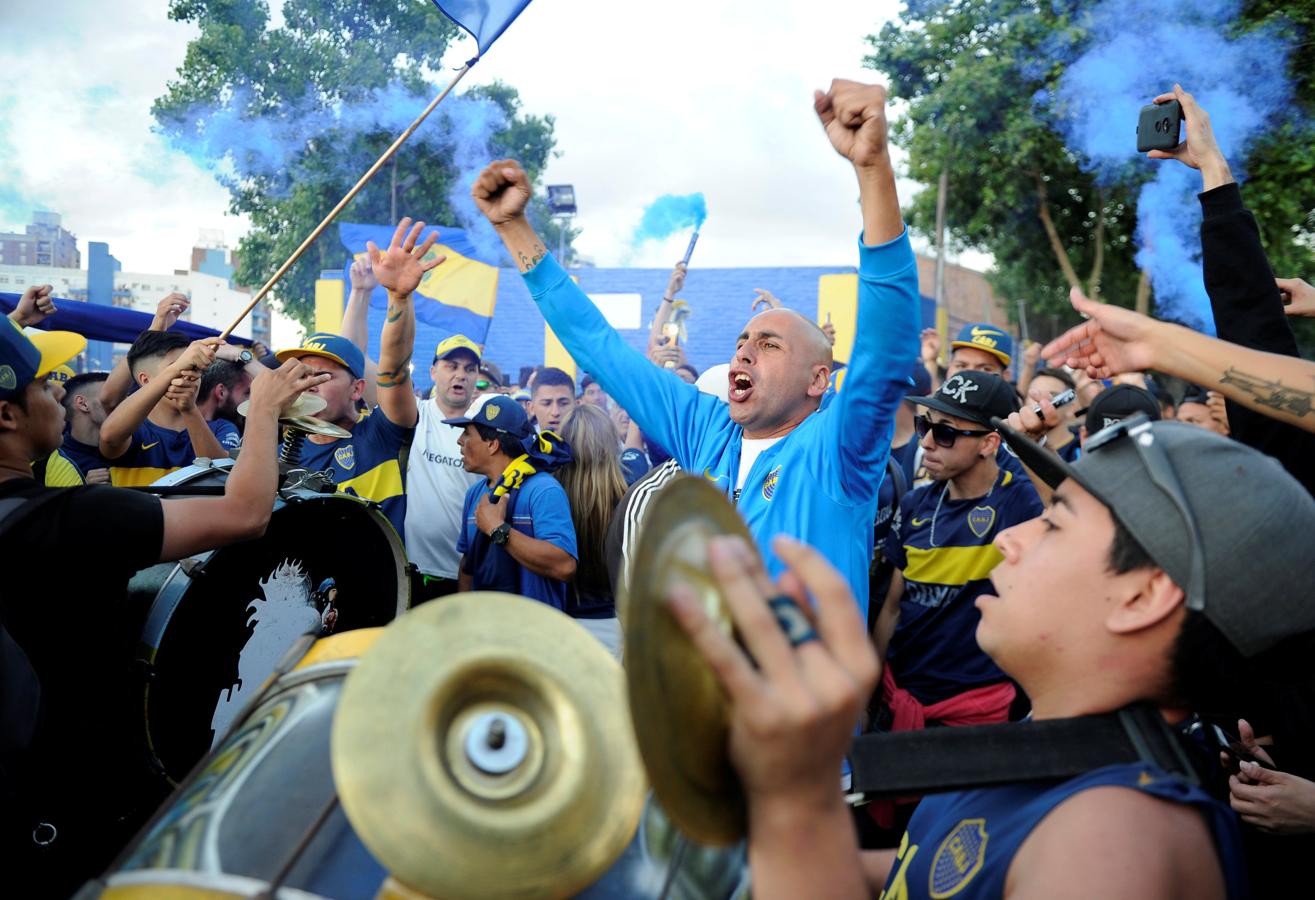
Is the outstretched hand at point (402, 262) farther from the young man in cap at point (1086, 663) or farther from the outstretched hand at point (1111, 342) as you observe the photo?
the young man in cap at point (1086, 663)

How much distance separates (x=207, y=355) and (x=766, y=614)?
11.8 ft

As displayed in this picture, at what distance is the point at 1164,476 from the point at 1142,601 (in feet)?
0.60

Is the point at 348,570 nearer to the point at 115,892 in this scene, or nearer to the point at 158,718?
the point at 158,718

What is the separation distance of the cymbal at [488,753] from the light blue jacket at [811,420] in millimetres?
1182

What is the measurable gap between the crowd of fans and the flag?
121 centimetres

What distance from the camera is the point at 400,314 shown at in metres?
4.39

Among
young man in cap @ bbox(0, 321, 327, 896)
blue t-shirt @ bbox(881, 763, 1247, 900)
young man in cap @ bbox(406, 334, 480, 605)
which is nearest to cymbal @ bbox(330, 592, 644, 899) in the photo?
blue t-shirt @ bbox(881, 763, 1247, 900)

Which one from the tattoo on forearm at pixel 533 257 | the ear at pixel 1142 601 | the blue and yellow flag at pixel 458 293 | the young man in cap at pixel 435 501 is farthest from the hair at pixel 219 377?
the blue and yellow flag at pixel 458 293

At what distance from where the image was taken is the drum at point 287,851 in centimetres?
119

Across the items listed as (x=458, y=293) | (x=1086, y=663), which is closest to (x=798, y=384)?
(x=1086, y=663)

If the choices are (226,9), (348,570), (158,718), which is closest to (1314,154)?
(348,570)

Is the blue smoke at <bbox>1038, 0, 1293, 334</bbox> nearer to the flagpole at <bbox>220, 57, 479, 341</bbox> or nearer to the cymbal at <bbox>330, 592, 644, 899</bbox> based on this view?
the flagpole at <bbox>220, 57, 479, 341</bbox>

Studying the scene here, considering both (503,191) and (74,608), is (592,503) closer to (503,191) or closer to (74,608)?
(503,191)

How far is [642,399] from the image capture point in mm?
3631
